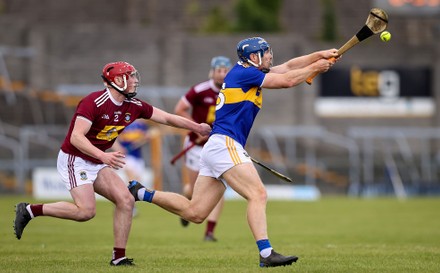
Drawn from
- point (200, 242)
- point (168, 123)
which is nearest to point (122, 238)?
point (168, 123)

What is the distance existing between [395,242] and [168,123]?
192 inches

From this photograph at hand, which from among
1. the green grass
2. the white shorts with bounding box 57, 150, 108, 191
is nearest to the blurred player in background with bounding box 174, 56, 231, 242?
the green grass

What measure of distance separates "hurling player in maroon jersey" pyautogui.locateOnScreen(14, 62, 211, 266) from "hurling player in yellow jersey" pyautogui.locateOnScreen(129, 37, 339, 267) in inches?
10.6

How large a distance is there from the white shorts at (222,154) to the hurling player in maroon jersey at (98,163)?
0.96 meters

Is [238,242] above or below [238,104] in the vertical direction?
below

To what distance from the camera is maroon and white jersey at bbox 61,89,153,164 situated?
11125mm

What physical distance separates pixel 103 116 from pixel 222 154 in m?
1.35

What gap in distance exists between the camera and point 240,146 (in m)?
11.0

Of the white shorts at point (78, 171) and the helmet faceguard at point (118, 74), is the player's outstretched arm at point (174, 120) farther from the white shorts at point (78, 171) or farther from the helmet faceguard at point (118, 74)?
the white shorts at point (78, 171)

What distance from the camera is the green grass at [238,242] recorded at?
36.3 feet

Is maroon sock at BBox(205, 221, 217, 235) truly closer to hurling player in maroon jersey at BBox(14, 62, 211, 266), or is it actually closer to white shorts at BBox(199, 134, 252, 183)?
hurling player in maroon jersey at BBox(14, 62, 211, 266)

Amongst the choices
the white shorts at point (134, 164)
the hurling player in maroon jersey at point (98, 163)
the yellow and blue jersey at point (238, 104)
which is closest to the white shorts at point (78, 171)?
the hurling player in maroon jersey at point (98, 163)

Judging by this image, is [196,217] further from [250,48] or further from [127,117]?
[250,48]

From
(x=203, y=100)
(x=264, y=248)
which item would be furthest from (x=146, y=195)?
(x=203, y=100)
